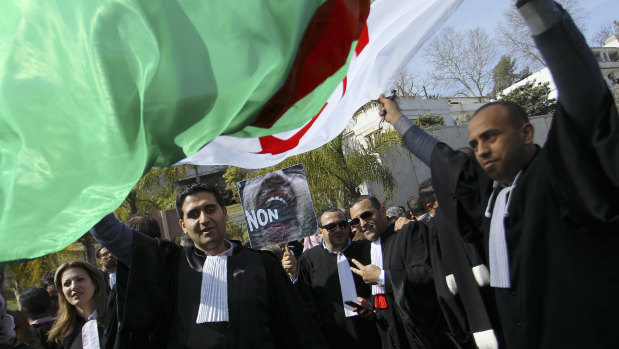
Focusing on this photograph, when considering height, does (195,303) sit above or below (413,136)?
below

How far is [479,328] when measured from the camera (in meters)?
2.41

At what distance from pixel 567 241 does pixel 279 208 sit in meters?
3.99

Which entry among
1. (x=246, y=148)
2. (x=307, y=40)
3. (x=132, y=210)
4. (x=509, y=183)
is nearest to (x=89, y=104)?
(x=307, y=40)

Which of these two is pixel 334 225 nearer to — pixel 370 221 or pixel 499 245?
pixel 370 221

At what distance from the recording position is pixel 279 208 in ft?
17.8

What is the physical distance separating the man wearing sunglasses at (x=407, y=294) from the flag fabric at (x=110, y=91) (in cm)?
195

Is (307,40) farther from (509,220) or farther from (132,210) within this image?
(132,210)

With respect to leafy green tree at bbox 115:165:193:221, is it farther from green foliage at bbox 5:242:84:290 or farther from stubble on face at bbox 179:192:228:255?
stubble on face at bbox 179:192:228:255

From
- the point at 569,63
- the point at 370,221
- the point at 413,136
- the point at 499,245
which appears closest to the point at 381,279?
the point at 370,221

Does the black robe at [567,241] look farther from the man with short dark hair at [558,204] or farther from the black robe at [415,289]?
the black robe at [415,289]

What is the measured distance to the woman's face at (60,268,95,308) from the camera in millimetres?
3523

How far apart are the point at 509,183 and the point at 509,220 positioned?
0.21m

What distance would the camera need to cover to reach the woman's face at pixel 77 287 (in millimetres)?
3523

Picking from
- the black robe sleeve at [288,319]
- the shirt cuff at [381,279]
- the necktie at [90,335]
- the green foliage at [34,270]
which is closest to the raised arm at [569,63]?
the black robe sleeve at [288,319]
